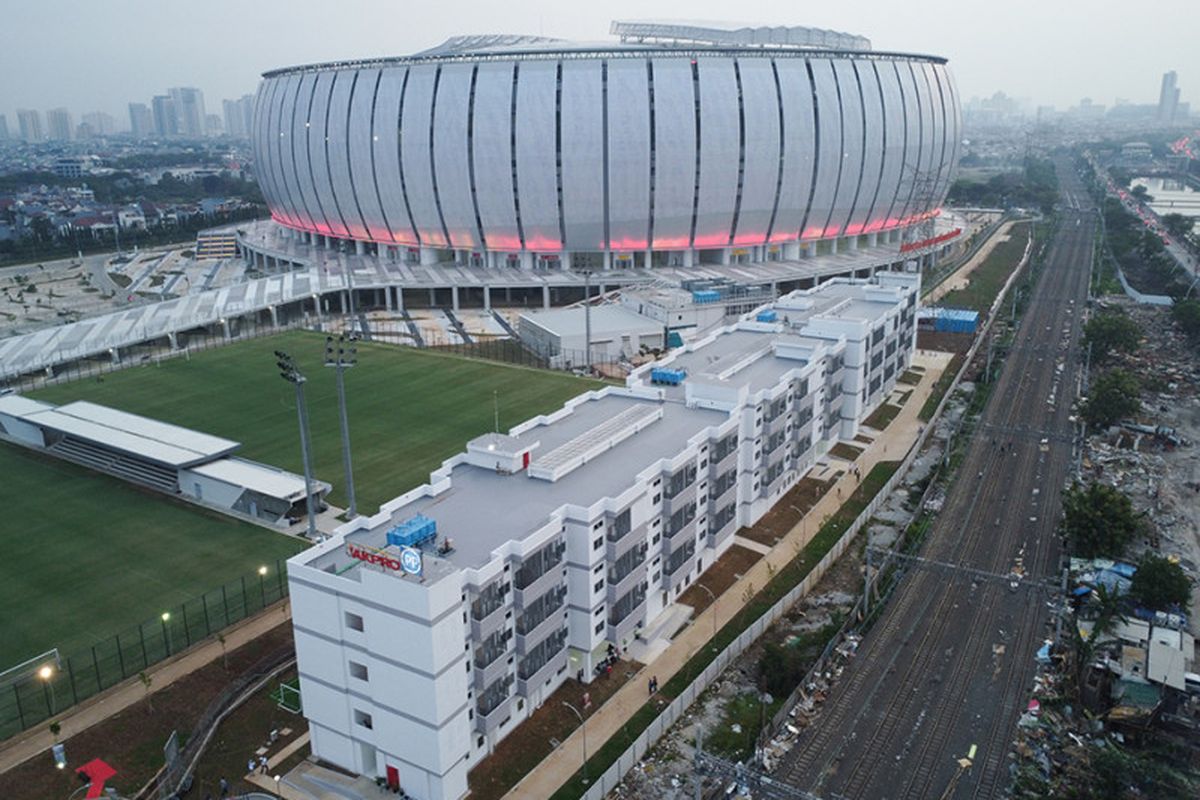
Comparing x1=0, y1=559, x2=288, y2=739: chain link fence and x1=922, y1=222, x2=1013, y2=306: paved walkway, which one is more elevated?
x1=922, y1=222, x2=1013, y2=306: paved walkway

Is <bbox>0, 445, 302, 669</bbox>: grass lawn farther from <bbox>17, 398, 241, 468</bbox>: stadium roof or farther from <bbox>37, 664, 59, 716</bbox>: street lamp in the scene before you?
<bbox>17, 398, 241, 468</bbox>: stadium roof

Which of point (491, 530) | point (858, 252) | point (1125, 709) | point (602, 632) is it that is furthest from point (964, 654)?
point (858, 252)

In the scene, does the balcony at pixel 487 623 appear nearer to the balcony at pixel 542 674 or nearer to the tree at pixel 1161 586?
the balcony at pixel 542 674

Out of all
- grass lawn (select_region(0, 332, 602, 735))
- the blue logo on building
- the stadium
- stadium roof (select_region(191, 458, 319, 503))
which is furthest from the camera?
the stadium

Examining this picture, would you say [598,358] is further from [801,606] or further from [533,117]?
[801,606]

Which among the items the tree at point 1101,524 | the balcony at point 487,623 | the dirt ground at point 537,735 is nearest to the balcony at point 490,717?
the dirt ground at point 537,735

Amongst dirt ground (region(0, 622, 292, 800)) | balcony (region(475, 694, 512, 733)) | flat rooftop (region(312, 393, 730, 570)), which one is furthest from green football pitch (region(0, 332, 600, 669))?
balcony (region(475, 694, 512, 733))
